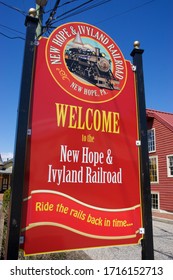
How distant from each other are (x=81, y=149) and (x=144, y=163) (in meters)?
0.80

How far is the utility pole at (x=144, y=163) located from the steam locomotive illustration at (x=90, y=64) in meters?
0.36

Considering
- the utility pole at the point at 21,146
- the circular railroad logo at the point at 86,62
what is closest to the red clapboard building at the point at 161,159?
the circular railroad logo at the point at 86,62

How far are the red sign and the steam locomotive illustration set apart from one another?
0.04 ft

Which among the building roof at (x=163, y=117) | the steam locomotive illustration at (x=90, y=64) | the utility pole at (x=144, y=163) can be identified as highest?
the building roof at (x=163, y=117)

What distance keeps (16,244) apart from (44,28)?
614cm

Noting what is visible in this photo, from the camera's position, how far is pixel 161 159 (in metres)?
15.4

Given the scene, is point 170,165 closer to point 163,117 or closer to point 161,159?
point 161,159

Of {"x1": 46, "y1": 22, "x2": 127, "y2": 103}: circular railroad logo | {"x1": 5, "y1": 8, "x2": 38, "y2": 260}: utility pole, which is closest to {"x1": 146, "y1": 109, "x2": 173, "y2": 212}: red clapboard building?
{"x1": 46, "y1": 22, "x2": 127, "y2": 103}: circular railroad logo

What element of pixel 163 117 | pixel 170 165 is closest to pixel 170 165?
pixel 170 165

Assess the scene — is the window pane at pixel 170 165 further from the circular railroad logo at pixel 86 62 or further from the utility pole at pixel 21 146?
the utility pole at pixel 21 146

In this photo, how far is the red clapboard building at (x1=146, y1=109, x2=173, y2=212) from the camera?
14570 mm

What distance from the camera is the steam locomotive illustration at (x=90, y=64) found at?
2602 millimetres

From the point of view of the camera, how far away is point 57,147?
2.32 metres
